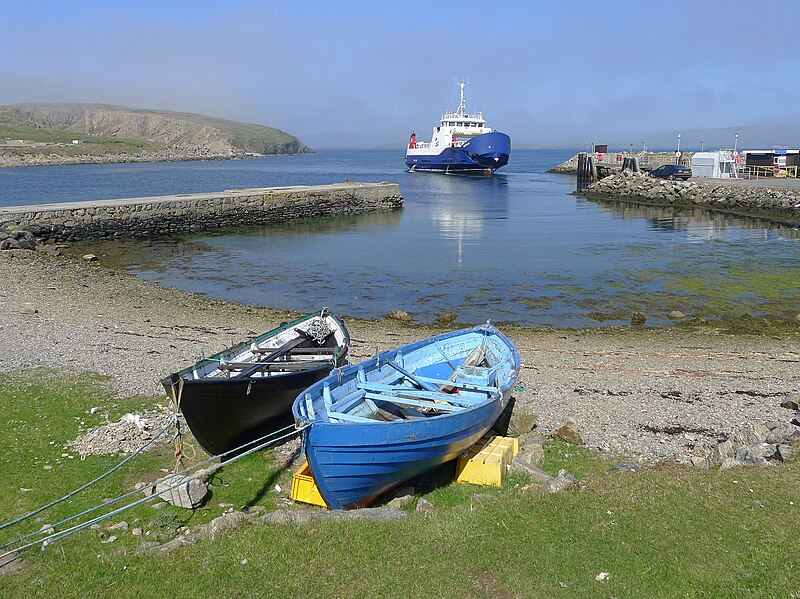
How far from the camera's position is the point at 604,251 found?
100 ft

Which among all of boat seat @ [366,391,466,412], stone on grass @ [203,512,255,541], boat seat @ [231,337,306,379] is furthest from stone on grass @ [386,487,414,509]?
boat seat @ [231,337,306,379]

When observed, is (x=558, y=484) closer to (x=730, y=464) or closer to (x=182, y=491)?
(x=730, y=464)

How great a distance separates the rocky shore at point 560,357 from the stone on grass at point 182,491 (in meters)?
3.88

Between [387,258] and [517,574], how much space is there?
24.1m

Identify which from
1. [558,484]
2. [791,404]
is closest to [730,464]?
[558,484]

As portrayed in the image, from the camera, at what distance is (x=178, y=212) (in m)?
36.4

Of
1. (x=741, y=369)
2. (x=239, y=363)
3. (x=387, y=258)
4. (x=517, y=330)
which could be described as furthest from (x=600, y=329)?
(x=387, y=258)

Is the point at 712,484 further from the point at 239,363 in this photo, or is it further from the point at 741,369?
the point at 741,369

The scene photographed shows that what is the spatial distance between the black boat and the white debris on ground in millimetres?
958

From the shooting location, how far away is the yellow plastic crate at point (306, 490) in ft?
26.0

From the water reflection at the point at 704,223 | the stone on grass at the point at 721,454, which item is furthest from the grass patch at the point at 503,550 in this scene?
the water reflection at the point at 704,223

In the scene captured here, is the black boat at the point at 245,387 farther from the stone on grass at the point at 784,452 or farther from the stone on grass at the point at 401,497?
the stone on grass at the point at 784,452

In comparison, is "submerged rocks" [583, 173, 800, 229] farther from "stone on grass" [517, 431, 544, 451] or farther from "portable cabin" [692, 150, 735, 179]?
"stone on grass" [517, 431, 544, 451]

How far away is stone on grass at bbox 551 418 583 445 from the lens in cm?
985
